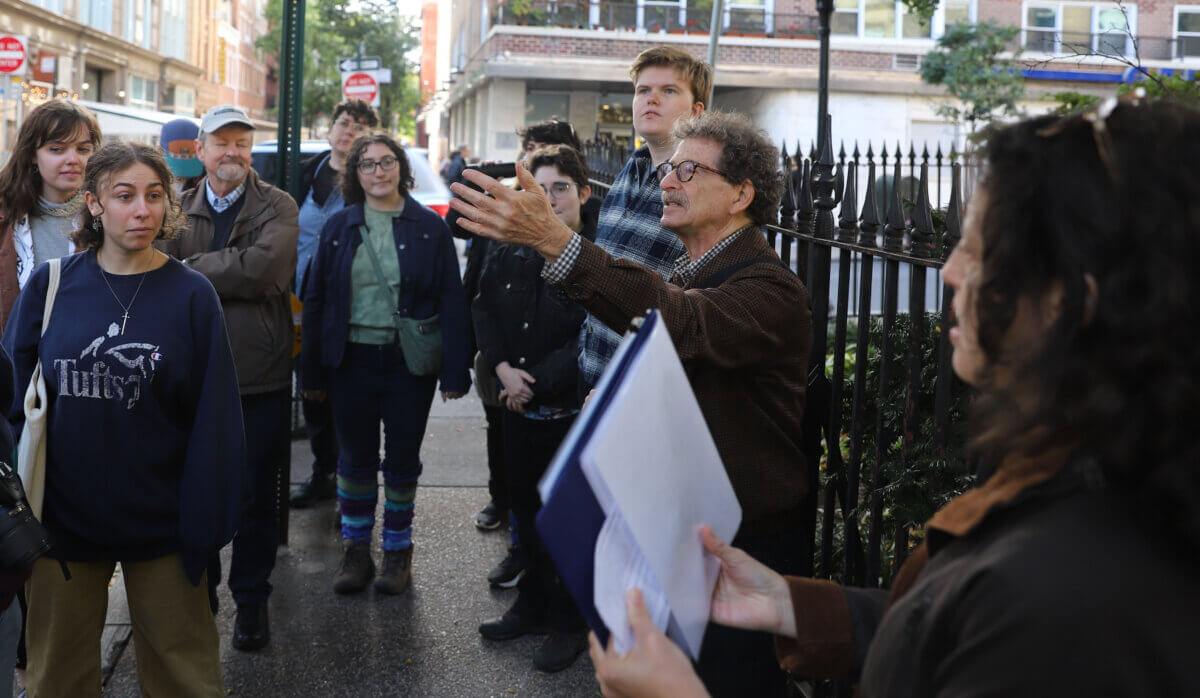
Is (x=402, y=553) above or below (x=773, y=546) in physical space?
below

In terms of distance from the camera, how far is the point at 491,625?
4.38 m

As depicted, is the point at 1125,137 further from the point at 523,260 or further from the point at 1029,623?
the point at 523,260

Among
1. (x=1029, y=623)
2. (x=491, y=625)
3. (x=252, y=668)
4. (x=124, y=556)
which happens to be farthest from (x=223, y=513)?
(x=1029, y=623)

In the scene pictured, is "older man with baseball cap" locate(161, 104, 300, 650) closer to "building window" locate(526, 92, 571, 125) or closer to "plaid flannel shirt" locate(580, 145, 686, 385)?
"plaid flannel shirt" locate(580, 145, 686, 385)

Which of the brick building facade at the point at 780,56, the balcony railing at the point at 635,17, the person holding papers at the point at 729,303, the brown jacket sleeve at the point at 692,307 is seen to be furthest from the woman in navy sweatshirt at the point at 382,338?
the balcony railing at the point at 635,17

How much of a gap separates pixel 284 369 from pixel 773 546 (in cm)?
251

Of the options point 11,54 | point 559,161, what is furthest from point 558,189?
point 11,54

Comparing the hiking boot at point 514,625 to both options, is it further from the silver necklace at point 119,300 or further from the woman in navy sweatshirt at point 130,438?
the silver necklace at point 119,300

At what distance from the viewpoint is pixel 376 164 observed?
16.2 feet

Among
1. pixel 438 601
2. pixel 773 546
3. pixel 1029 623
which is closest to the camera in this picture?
pixel 1029 623

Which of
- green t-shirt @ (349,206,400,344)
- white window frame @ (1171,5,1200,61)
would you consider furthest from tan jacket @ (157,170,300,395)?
white window frame @ (1171,5,1200,61)

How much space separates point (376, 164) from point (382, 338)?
81 centimetres

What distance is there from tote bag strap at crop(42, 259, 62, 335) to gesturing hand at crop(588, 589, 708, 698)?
100 inches

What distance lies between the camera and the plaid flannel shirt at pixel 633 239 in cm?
342
